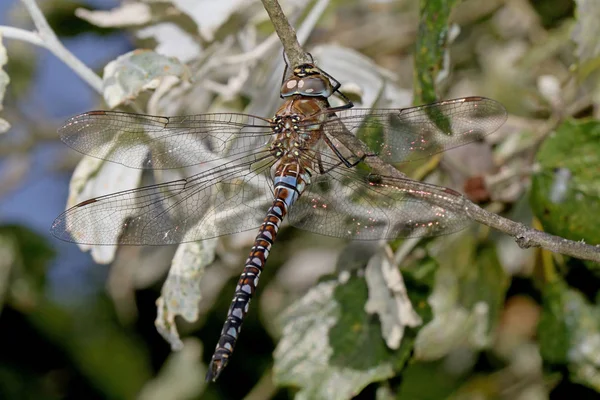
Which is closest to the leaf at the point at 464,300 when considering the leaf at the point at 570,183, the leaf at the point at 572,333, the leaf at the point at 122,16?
the leaf at the point at 572,333

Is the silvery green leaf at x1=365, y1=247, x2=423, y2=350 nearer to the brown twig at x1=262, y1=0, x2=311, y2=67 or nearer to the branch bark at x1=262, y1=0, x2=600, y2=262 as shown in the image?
the branch bark at x1=262, y1=0, x2=600, y2=262

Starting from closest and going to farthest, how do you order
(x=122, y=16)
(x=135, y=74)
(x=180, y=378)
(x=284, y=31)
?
(x=284, y=31) < (x=135, y=74) < (x=122, y=16) < (x=180, y=378)

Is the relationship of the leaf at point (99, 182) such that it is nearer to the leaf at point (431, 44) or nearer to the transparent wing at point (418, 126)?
the transparent wing at point (418, 126)

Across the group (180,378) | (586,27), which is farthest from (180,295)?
(586,27)

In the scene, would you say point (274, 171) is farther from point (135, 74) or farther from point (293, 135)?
point (135, 74)

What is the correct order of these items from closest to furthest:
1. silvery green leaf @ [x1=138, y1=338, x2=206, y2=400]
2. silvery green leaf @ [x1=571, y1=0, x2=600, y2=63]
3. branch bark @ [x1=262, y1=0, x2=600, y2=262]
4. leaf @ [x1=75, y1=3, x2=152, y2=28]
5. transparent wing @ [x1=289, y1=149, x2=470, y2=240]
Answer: branch bark @ [x1=262, y1=0, x2=600, y2=262], transparent wing @ [x1=289, y1=149, x2=470, y2=240], silvery green leaf @ [x1=571, y1=0, x2=600, y2=63], leaf @ [x1=75, y1=3, x2=152, y2=28], silvery green leaf @ [x1=138, y1=338, x2=206, y2=400]

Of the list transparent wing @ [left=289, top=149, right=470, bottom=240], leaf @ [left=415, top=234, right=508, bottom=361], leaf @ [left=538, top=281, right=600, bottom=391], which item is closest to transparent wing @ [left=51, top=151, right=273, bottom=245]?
transparent wing @ [left=289, top=149, right=470, bottom=240]
